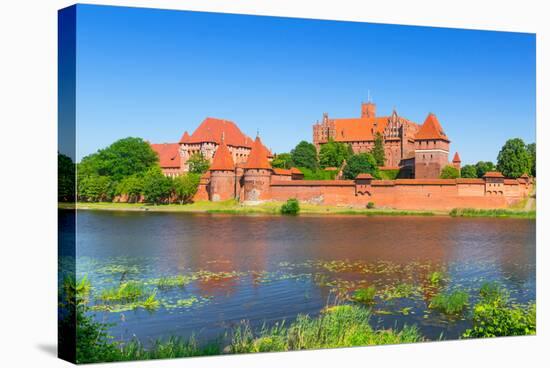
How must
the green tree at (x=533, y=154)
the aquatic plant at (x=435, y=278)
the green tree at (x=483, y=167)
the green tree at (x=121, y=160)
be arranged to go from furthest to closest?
the green tree at (x=483, y=167)
the green tree at (x=533, y=154)
the aquatic plant at (x=435, y=278)
the green tree at (x=121, y=160)

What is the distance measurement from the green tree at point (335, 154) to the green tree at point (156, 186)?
495cm

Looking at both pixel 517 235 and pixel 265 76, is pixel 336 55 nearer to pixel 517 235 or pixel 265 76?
pixel 265 76

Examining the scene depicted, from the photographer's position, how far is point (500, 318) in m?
8.20

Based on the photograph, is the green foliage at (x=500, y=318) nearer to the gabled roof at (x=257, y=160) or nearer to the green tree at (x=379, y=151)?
the gabled roof at (x=257, y=160)

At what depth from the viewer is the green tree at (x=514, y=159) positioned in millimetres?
9430

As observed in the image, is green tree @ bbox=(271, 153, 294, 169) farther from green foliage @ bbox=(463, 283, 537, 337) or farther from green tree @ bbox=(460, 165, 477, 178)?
green foliage @ bbox=(463, 283, 537, 337)

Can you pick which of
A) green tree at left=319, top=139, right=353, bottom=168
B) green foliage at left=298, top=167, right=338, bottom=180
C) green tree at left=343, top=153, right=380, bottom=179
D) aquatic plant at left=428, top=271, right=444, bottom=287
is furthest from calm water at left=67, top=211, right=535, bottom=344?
green tree at left=343, top=153, right=380, bottom=179

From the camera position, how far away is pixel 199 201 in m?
A: 11.5

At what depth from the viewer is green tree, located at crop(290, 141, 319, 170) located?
11.1m

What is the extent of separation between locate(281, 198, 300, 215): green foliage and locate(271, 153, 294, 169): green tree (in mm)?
730

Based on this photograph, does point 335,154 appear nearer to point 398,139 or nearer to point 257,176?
point 398,139

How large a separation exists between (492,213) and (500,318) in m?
2.74

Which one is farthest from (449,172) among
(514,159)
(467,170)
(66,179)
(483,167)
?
(66,179)

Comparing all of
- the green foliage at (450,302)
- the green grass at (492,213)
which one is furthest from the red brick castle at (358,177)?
the green foliage at (450,302)
